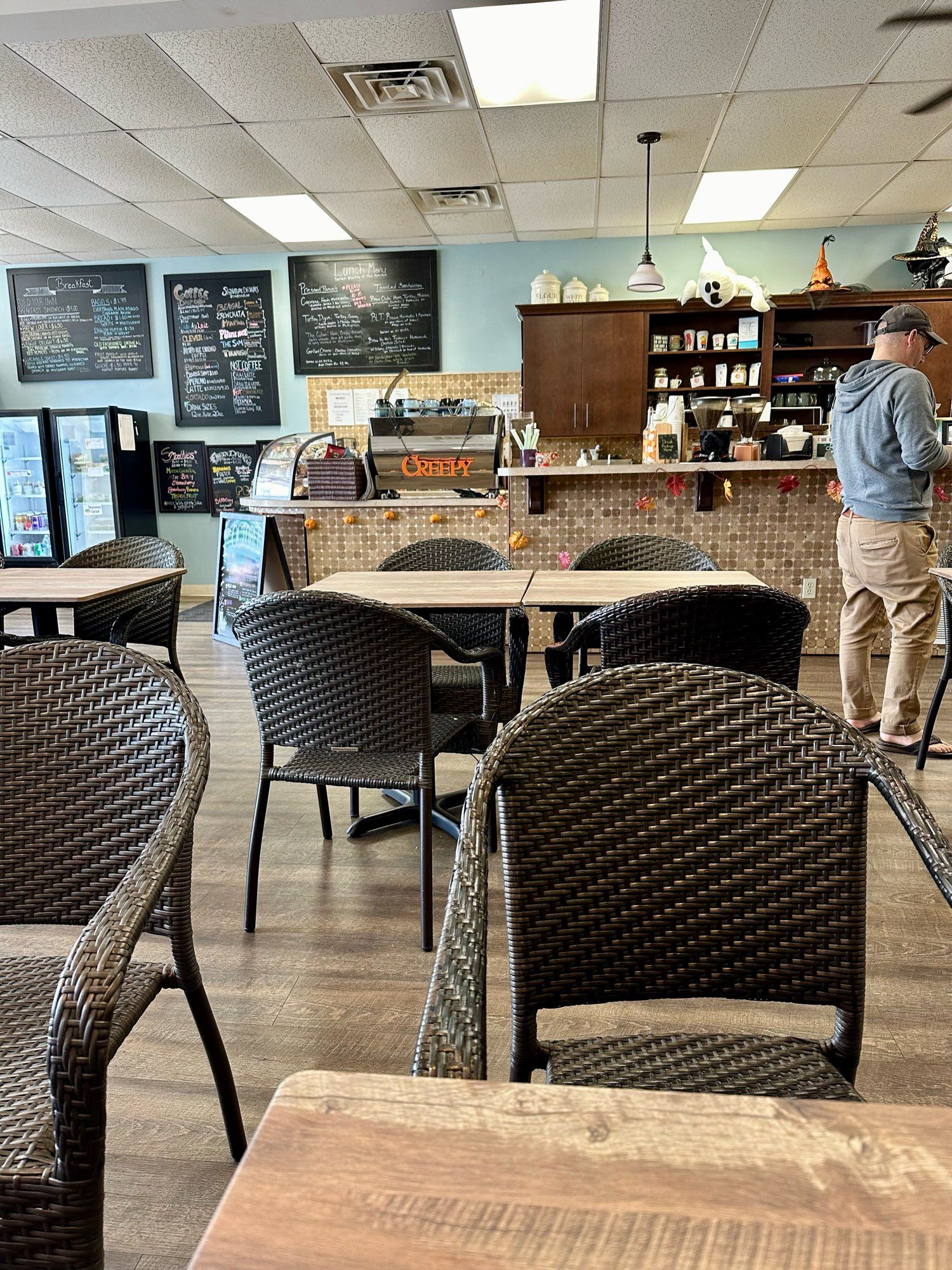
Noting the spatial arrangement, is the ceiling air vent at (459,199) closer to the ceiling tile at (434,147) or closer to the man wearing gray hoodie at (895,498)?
the ceiling tile at (434,147)

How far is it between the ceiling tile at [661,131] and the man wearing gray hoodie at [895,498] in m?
1.62

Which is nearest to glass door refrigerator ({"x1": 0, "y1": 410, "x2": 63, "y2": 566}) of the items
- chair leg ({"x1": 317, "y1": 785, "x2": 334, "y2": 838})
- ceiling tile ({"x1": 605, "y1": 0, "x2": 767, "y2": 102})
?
ceiling tile ({"x1": 605, "y1": 0, "x2": 767, "y2": 102})

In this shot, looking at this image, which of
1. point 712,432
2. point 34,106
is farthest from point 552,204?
point 34,106

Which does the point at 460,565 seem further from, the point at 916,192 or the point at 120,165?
the point at 916,192

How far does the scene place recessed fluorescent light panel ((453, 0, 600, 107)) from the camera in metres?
3.19

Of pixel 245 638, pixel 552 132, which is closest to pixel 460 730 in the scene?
pixel 245 638

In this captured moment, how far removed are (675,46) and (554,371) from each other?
300cm

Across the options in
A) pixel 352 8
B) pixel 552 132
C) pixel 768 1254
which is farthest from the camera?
pixel 552 132

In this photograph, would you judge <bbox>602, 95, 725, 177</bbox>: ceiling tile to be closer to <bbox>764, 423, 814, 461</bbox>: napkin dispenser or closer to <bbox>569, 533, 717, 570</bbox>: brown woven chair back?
<bbox>764, 423, 814, 461</bbox>: napkin dispenser

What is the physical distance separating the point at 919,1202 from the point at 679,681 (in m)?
0.60

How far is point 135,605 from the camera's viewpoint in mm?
3354

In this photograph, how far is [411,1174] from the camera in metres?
0.45

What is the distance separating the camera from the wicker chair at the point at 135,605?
3.26m

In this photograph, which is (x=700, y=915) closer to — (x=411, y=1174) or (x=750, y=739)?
(x=750, y=739)
